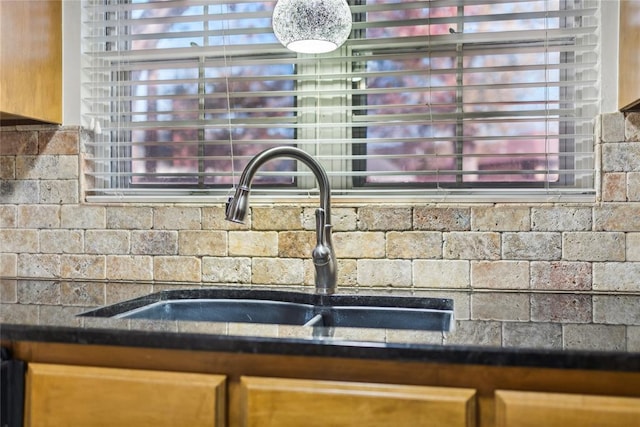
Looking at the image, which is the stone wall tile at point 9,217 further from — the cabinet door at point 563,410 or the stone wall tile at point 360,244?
the cabinet door at point 563,410

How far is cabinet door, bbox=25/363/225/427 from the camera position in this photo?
1.04m

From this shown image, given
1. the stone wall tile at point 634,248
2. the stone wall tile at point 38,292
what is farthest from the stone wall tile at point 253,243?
the stone wall tile at point 634,248

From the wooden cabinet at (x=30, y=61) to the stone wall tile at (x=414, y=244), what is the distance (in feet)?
3.63

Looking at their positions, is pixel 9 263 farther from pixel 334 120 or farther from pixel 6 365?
pixel 334 120

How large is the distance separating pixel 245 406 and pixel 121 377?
0.78ft

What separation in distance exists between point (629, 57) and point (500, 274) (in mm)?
637

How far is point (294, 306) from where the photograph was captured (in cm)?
154

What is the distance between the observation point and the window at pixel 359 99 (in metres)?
1.64

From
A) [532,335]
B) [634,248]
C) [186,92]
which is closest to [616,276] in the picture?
[634,248]

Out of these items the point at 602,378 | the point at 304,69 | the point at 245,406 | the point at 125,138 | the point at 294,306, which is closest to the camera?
the point at 602,378

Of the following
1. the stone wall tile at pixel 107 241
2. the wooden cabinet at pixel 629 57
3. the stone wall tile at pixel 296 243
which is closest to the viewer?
the wooden cabinet at pixel 629 57

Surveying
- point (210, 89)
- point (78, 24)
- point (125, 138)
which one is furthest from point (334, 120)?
point (78, 24)

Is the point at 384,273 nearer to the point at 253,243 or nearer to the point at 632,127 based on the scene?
the point at 253,243

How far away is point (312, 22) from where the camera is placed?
1533mm
